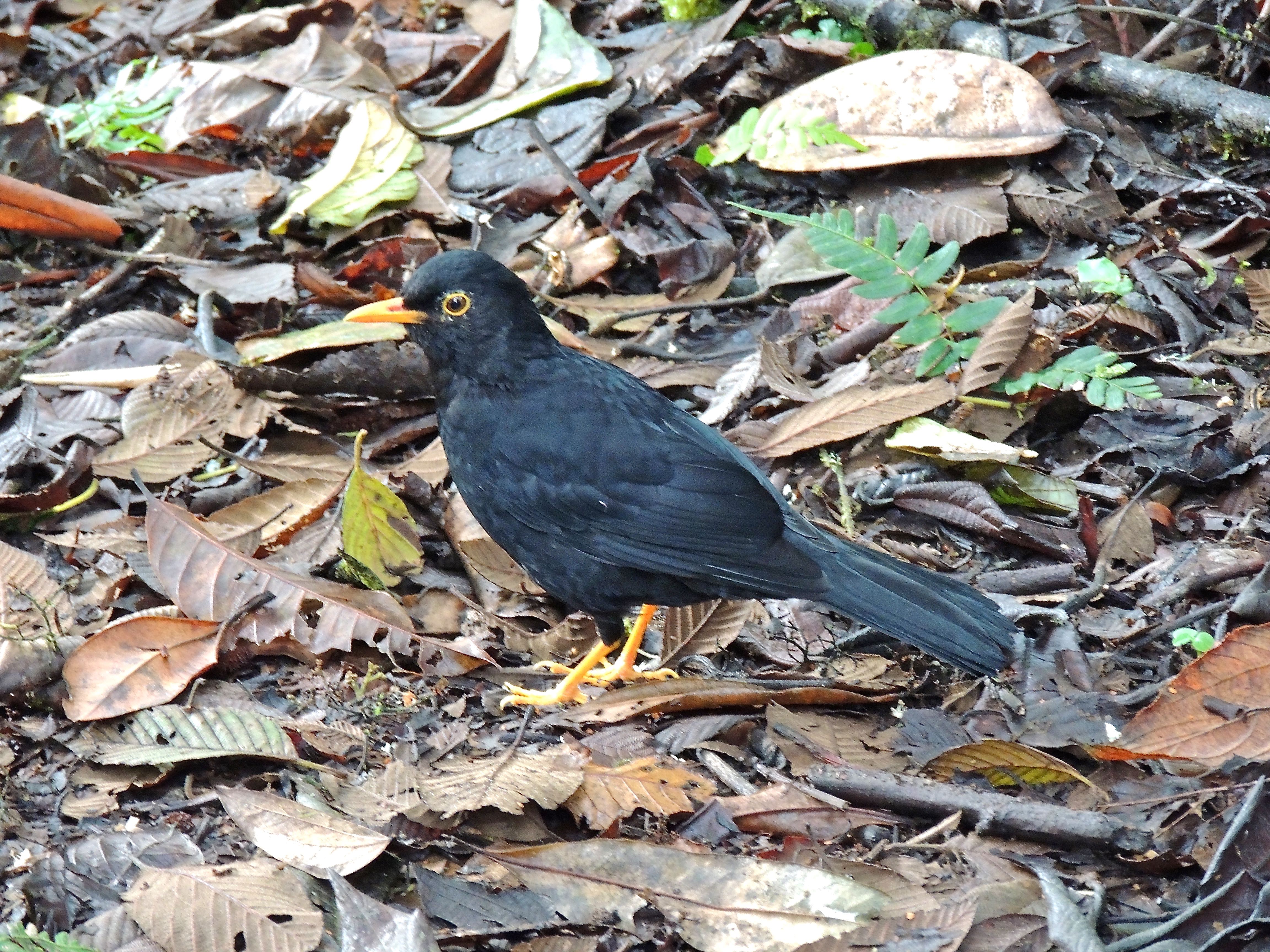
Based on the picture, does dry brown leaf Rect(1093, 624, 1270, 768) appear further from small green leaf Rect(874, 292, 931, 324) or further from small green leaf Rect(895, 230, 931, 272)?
small green leaf Rect(895, 230, 931, 272)

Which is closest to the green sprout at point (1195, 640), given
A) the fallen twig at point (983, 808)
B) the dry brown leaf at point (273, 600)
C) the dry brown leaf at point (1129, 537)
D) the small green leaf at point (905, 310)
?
the dry brown leaf at point (1129, 537)

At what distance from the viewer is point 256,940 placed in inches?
124

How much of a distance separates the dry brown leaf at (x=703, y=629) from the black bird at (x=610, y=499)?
12 centimetres

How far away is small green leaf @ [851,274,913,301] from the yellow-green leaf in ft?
6.35

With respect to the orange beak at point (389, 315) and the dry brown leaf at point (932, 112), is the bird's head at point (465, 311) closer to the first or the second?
the orange beak at point (389, 315)

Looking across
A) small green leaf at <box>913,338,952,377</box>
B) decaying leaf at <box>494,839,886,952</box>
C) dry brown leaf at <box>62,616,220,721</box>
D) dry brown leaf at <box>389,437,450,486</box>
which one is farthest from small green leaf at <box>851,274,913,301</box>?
dry brown leaf at <box>62,616,220,721</box>

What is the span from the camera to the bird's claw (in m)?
4.30

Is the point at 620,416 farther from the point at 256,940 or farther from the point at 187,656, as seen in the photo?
the point at 256,940

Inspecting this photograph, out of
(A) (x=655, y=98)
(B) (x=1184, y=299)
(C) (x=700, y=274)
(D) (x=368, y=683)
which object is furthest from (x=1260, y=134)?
(D) (x=368, y=683)

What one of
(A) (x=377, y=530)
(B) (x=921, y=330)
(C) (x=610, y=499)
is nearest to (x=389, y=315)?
(A) (x=377, y=530)

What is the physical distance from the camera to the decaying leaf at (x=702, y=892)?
311 centimetres

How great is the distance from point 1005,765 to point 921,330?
1897mm

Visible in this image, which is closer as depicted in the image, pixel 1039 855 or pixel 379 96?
pixel 1039 855

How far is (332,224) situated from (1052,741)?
443cm
